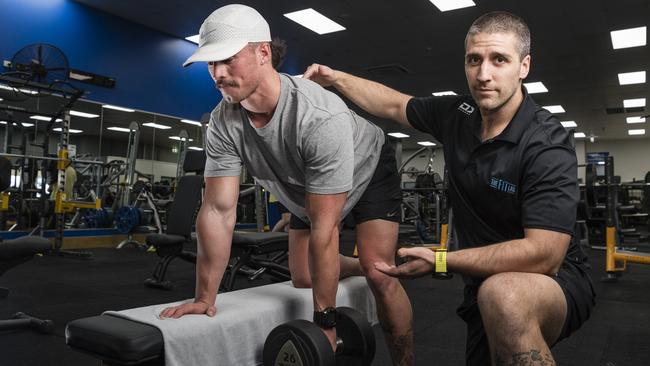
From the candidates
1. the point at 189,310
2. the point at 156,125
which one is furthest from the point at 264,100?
the point at 156,125

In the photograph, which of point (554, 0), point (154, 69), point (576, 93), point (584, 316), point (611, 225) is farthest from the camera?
point (576, 93)

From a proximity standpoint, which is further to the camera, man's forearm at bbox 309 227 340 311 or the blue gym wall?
the blue gym wall

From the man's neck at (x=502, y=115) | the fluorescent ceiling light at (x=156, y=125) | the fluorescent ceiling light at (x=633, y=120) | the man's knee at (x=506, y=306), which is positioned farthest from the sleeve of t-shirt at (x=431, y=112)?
the fluorescent ceiling light at (x=633, y=120)

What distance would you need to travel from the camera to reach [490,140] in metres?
1.17

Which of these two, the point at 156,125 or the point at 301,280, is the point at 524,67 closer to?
the point at 301,280

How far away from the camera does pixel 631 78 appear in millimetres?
8602

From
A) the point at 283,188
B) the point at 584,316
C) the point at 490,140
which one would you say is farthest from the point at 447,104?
the point at 584,316

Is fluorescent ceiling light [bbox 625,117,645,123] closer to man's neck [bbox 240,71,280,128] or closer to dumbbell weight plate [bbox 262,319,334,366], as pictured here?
man's neck [bbox 240,71,280,128]

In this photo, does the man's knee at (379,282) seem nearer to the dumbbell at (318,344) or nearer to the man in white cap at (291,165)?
the man in white cap at (291,165)

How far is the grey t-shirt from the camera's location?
1.23 metres

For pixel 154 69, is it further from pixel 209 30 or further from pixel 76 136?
pixel 209 30

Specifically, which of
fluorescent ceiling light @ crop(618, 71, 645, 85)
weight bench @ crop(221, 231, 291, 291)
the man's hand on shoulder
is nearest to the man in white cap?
the man's hand on shoulder

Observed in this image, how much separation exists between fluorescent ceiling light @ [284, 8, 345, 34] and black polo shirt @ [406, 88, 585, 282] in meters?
5.13

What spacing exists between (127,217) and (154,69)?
2.39 m
